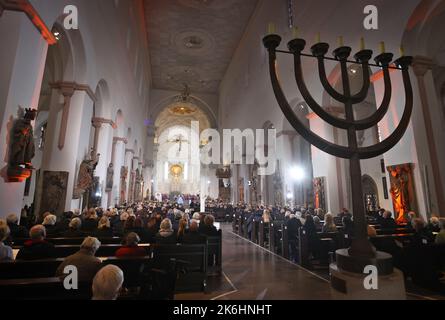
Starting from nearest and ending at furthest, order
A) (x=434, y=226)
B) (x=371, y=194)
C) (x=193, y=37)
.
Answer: (x=434, y=226), (x=371, y=194), (x=193, y=37)

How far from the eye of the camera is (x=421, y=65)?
255 inches

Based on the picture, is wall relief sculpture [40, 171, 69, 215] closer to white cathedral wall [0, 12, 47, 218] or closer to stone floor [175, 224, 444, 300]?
white cathedral wall [0, 12, 47, 218]

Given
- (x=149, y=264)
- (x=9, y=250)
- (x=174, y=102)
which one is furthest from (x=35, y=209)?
(x=174, y=102)

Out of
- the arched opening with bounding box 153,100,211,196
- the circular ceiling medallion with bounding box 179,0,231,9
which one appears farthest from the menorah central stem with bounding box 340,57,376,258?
the arched opening with bounding box 153,100,211,196

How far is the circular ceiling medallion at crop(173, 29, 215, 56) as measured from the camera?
19.2 m

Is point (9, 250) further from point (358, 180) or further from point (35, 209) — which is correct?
point (35, 209)

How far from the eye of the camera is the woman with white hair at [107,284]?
5.03 feet

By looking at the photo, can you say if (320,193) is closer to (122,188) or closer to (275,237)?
(275,237)

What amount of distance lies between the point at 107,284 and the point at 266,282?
3.45 m

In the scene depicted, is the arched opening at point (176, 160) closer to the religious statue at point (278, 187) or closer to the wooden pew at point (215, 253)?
the religious statue at point (278, 187)

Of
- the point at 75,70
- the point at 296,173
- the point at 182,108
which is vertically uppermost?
the point at 182,108

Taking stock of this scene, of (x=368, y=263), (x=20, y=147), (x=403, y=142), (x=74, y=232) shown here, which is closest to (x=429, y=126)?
(x=403, y=142)

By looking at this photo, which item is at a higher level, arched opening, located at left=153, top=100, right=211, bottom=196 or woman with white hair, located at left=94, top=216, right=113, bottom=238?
arched opening, located at left=153, top=100, right=211, bottom=196

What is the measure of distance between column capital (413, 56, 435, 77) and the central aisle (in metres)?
5.80
